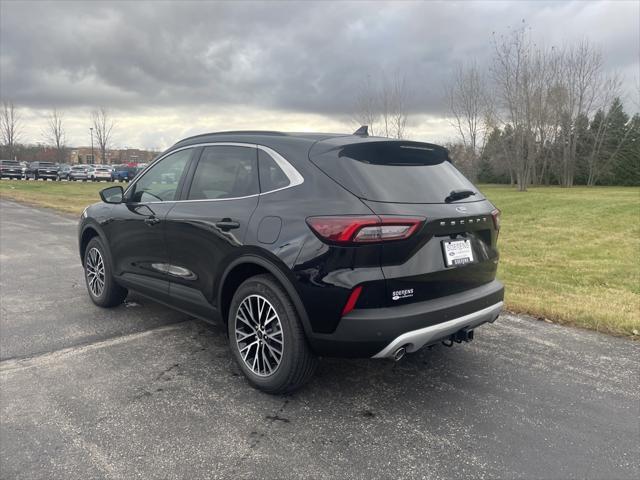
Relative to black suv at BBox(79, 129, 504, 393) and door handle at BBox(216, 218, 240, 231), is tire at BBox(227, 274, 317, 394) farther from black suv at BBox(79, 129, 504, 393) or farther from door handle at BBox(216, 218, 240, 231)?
Answer: door handle at BBox(216, 218, 240, 231)

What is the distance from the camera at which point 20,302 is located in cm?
539

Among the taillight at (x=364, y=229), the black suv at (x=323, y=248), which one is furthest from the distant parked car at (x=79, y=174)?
the taillight at (x=364, y=229)

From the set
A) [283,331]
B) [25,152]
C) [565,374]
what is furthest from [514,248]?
[25,152]

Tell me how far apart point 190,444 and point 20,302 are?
383cm

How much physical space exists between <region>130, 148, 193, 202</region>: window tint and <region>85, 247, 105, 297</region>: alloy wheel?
3.27ft

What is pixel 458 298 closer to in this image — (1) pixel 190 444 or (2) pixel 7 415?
(1) pixel 190 444

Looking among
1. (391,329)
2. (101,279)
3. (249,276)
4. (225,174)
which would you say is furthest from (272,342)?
(101,279)

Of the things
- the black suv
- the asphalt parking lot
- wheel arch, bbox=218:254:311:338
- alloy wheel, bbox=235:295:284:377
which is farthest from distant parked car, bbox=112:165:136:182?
alloy wheel, bbox=235:295:284:377

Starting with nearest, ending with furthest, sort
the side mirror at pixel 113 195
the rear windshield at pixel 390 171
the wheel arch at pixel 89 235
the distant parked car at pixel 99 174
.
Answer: the rear windshield at pixel 390 171, the side mirror at pixel 113 195, the wheel arch at pixel 89 235, the distant parked car at pixel 99 174

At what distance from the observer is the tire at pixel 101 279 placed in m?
4.98

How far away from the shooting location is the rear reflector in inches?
108

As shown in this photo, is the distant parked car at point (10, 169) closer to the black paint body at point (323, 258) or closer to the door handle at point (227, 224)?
the black paint body at point (323, 258)

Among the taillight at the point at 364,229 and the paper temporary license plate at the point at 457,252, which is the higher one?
the taillight at the point at 364,229

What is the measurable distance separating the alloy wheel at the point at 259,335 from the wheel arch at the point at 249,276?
0.19 metres
